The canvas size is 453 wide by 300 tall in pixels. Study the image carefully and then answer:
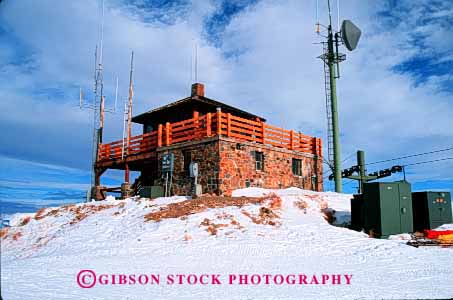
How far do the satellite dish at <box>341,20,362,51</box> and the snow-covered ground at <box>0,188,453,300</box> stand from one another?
10.6 m

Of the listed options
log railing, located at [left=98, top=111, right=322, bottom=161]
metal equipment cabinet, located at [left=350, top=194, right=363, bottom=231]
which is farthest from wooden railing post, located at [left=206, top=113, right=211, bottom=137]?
metal equipment cabinet, located at [left=350, top=194, right=363, bottom=231]

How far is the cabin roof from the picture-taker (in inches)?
865

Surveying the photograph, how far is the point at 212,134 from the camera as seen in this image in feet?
58.2

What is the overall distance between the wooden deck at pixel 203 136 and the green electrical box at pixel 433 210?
8419mm

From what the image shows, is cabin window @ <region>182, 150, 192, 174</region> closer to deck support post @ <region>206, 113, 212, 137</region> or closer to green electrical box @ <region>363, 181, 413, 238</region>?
deck support post @ <region>206, 113, 212, 137</region>

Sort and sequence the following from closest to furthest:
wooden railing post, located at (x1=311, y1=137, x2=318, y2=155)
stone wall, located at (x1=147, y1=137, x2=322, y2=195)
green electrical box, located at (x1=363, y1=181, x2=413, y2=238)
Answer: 1. green electrical box, located at (x1=363, y1=181, x2=413, y2=238)
2. stone wall, located at (x1=147, y1=137, x2=322, y2=195)
3. wooden railing post, located at (x1=311, y1=137, x2=318, y2=155)

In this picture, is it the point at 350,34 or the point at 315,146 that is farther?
the point at 315,146

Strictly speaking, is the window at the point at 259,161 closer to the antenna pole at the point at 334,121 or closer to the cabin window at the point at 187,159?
the cabin window at the point at 187,159

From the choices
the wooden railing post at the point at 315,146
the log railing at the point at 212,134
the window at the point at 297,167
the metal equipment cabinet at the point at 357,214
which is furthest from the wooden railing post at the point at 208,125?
the wooden railing post at the point at 315,146

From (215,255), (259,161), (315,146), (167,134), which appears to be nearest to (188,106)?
(167,134)

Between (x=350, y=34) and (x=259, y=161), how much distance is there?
1021cm

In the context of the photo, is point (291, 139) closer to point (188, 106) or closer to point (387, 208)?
point (188, 106)

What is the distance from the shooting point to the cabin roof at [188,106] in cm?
2198

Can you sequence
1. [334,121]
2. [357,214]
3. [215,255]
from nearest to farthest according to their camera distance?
[215,255] → [357,214] → [334,121]
